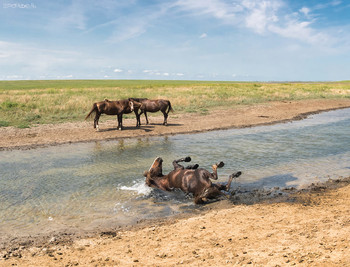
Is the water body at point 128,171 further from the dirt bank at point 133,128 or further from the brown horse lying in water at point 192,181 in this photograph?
the dirt bank at point 133,128

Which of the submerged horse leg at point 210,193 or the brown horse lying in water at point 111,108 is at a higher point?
the brown horse lying in water at point 111,108

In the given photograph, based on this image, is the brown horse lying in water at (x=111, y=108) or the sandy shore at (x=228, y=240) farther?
the brown horse lying in water at (x=111, y=108)

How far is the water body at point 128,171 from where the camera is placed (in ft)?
22.1

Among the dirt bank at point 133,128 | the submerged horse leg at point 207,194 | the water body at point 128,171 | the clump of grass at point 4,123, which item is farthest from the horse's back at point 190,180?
the clump of grass at point 4,123

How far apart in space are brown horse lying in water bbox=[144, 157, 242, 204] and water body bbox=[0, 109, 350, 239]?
0.81 feet

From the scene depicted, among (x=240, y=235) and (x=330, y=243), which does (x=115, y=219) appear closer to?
Answer: (x=240, y=235)

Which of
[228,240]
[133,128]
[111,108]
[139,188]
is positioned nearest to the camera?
[228,240]

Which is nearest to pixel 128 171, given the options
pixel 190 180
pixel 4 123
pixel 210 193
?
pixel 190 180

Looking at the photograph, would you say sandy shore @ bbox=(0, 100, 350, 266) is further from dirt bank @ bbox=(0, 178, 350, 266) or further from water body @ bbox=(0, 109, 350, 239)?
water body @ bbox=(0, 109, 350, 239)

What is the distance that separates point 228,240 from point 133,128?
46.3ft

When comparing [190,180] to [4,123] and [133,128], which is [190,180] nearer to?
[133,128]

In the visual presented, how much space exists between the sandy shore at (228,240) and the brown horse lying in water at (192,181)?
339 millimetres

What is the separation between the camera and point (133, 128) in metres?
18.5

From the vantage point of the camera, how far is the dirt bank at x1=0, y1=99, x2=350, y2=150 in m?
15.7
